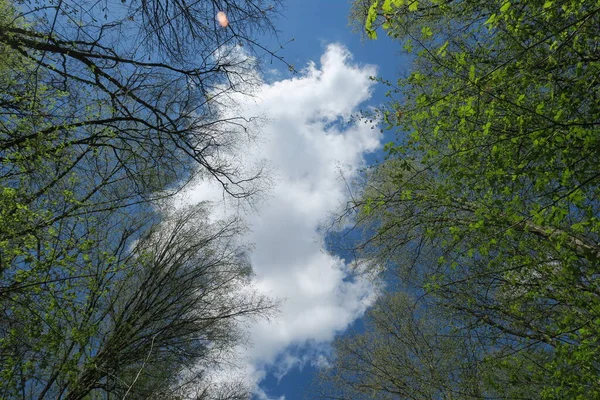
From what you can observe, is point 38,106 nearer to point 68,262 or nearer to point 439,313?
point 68,262

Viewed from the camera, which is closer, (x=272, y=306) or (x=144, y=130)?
(x=144, y=130)

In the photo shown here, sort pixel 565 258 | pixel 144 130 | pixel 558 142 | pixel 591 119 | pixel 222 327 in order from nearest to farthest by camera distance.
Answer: pixel 558 142 < pixel 591 119 < pixel 565 258 < pixel 144 130 < pixel 222 327

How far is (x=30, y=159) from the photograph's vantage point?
3.90 metres

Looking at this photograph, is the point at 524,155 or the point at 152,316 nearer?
the point at 524,155

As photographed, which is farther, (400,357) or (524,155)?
(400,357)

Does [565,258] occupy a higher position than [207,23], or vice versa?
[207,23]

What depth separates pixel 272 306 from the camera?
9875 mm

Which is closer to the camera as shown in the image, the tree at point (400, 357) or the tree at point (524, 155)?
the tree at point (524, 155)

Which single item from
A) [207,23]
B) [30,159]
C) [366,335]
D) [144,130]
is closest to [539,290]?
[207,23]

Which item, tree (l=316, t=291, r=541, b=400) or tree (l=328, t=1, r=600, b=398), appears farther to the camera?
tree (l=316, t=291, r=541, b=400)

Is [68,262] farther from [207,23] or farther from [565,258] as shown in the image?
[565,258]

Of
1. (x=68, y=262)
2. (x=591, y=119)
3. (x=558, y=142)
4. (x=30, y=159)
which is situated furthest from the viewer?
(x=68, y=262)

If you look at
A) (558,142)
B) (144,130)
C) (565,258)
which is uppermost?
(144,130)

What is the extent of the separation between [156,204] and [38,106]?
7.78ft
